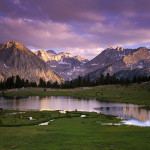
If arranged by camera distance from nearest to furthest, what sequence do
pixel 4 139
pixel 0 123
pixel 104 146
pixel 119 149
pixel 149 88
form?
pixel 119 149, pixel 104 146, pixel 4 139, pixel 0 123, pixel 149 88

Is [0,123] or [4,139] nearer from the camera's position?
[4,139]

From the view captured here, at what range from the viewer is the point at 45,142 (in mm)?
29141

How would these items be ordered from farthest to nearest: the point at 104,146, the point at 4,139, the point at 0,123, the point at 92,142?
the point at 0,123 < the point at 4,139 < the point at 92,142 < the point at 104,146

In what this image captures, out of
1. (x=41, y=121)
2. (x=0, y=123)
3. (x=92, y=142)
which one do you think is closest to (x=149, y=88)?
(x=41, y=121)

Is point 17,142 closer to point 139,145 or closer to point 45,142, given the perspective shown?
point 45,142

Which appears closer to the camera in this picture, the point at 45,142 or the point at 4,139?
the point at 45,142

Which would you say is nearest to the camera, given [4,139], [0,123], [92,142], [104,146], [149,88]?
[104,146]

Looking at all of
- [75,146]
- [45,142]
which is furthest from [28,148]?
[75,146]

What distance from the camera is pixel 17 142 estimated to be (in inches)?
1150

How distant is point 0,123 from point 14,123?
3457 millimetres

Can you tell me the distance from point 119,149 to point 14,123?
124 ft

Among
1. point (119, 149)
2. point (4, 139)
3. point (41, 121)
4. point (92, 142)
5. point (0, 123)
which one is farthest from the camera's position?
point (41, 121)

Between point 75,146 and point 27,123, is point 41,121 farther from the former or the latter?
point 75,146

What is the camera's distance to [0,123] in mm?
54906
